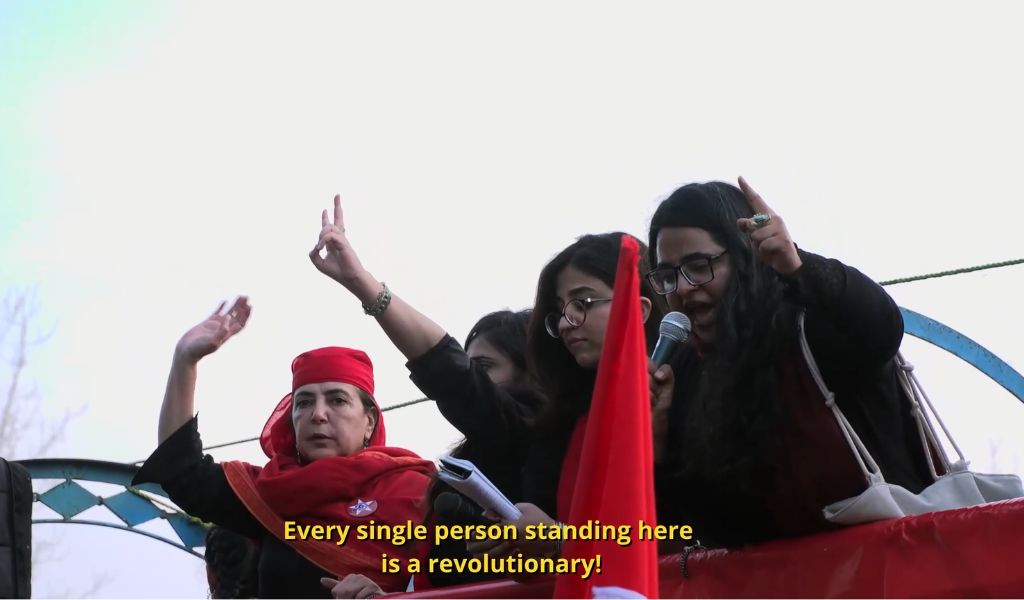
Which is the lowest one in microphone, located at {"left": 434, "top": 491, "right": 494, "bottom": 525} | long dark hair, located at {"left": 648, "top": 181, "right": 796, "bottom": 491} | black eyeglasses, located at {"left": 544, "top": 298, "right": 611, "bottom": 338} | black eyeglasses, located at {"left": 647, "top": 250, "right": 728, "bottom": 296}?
microphone, located at {"left": 434, "top": 491, "right": 494, "bottom": 525}

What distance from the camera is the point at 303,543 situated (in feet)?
10.8

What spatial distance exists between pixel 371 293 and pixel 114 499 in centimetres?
315

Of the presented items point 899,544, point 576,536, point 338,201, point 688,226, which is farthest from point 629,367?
point 338,201

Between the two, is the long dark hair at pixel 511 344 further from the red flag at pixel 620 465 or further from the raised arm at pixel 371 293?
the red flag at pixel 620 465

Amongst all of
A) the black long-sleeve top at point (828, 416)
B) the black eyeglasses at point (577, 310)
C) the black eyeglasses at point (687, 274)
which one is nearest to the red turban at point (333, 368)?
the black eyeglasses at point (577, 310)

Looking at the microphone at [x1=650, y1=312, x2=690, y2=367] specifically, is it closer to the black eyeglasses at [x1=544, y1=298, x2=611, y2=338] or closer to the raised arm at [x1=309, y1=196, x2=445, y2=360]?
the black eyeglasses at [x1=544, y1=298, x2=611, y2=338]

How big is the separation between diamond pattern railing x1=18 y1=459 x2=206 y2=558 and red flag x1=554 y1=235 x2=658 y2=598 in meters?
4.34

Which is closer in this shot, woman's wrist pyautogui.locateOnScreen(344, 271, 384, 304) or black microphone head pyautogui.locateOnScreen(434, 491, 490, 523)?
black microphone head pyautogui.locateOnScreen(434, 491, 490, 523)

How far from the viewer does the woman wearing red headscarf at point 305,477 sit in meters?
3.27

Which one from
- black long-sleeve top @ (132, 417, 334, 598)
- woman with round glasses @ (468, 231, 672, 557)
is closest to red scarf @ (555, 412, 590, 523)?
woman with round glasses @ (468, 231, 672, 557)

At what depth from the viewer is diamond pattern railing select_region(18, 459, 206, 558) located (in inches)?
218

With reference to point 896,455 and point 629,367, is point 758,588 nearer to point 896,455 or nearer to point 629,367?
point 896,455

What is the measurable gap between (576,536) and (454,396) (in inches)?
53.0

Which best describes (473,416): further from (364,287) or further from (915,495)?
(915,495)
